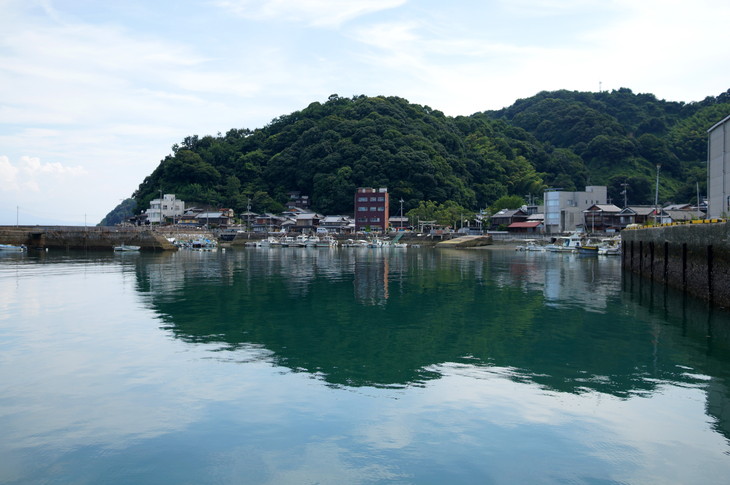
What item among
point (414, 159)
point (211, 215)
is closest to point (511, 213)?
point (414, 159)

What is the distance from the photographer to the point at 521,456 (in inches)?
329

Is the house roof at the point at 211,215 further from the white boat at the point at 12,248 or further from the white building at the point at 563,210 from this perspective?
the white building at the point at 563,210

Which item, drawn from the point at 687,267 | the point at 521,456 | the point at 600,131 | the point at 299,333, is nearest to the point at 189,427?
the point at 521,456

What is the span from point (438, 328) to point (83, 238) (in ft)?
229

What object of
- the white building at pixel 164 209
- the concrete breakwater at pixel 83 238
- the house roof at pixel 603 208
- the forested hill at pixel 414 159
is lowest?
the concrete breakwater at pixel 83 238

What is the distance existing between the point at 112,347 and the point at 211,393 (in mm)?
6067

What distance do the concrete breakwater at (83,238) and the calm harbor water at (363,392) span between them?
167 feet

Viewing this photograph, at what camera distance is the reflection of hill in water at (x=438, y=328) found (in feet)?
44.0

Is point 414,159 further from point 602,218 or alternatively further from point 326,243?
point 602,218

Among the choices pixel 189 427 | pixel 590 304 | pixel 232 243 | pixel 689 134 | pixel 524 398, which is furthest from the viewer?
pixel 689 134

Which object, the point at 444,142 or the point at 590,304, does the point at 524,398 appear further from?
the point at 444,142

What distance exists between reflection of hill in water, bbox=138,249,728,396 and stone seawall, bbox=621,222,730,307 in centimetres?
249

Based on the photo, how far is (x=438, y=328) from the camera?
18641mm

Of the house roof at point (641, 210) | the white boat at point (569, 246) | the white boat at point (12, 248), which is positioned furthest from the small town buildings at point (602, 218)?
the white boat at point (12, 248)
